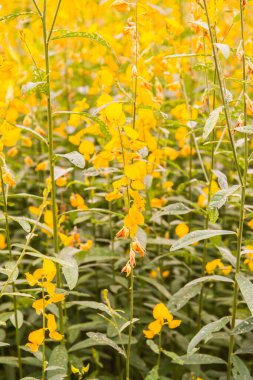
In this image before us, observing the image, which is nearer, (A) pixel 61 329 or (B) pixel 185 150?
(A) pixel 61 329

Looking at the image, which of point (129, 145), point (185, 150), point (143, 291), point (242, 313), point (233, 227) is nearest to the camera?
point (129, 145)

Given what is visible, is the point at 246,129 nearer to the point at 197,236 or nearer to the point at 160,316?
the point at 197,236

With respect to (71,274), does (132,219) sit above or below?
above

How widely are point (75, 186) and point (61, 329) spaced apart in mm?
1455

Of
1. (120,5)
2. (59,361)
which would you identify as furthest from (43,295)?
(120,5)

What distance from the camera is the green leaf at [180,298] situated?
230 cm

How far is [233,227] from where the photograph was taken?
3.45 metres

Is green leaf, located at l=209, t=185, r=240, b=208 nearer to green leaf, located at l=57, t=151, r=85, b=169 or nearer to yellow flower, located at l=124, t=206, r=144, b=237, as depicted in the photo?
yellow flower, located at l=124, t=206, r=144, b=237

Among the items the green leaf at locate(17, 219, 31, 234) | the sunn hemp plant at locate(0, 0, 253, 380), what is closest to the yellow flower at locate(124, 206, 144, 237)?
the sunn hemp plant at locate(0, 0, 253, 380)

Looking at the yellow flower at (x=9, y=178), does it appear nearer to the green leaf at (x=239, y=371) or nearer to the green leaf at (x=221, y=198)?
the green leaf at (x=221, y=198)

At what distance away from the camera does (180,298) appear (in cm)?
232

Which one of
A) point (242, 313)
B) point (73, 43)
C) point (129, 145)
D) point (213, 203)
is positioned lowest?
point (242, 313)

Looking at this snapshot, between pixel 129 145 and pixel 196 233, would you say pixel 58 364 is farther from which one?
pixel 129 145

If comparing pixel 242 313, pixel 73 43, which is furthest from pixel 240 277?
pixel 73 43
